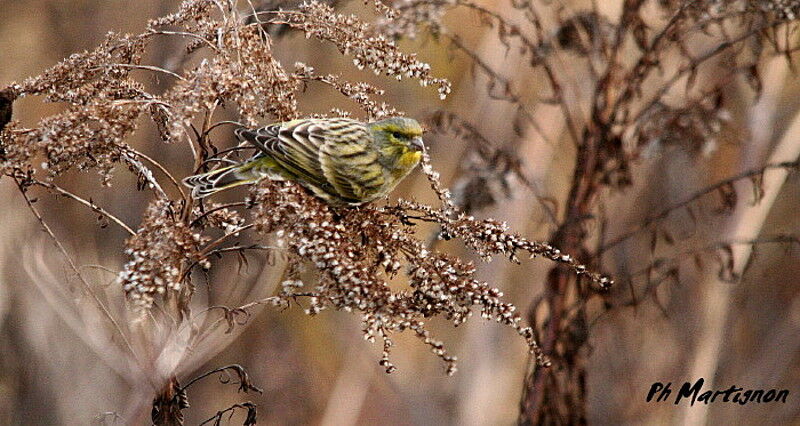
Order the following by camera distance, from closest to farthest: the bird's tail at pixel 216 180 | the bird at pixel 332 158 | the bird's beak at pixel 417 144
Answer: the bird's tail at pixel 216 180 → the bird at pixel 332 158 → the bird's beak at pixel 417 144

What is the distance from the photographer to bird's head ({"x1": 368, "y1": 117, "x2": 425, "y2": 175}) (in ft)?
8.25

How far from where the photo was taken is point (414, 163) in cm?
268

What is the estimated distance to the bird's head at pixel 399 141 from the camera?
2514mm

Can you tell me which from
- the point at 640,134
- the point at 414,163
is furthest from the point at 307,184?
the point at 640,134

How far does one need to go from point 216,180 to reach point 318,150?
0.41 meters

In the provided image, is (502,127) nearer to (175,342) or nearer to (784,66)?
(784,66)

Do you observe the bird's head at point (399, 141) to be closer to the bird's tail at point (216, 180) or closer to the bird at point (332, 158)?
the bird at point (332, 158)

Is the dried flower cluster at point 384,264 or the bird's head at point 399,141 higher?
the bird's head at point 399,141

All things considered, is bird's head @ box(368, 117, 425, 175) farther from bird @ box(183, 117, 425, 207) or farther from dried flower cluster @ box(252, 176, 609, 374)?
dried flower cluster @ box(252, 176, 609, 374)

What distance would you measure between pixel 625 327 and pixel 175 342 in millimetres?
3545

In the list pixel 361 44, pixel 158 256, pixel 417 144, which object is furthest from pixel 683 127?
pixel 158 256

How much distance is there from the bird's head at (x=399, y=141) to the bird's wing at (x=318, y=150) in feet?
0.20

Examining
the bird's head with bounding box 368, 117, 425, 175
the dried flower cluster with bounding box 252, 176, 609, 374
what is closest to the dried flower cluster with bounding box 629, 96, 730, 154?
the bird's head with bounding box 368, 117, 425, 175

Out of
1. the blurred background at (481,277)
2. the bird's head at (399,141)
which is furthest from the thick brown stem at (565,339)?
the bird's head at (399,141)
